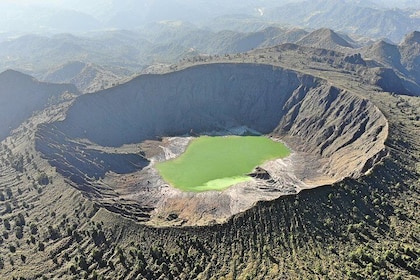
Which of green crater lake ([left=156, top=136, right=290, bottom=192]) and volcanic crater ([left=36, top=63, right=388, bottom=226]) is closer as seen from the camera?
volcanic crater ([left=36, top=63, right=388, bottom=226])

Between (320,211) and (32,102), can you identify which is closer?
(320,211)

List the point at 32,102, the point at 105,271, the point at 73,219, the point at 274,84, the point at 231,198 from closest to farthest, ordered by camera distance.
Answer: the point at 105,271, the point at 73,219, the point at 231,198, the point at 274,84, the point at 32,102

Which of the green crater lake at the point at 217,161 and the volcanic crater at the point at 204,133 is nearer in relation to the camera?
the volcanic crater at the point at 204,133

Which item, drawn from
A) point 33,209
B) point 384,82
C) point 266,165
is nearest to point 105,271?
point 33,209

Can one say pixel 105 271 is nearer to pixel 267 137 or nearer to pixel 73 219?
pixel 73 219
